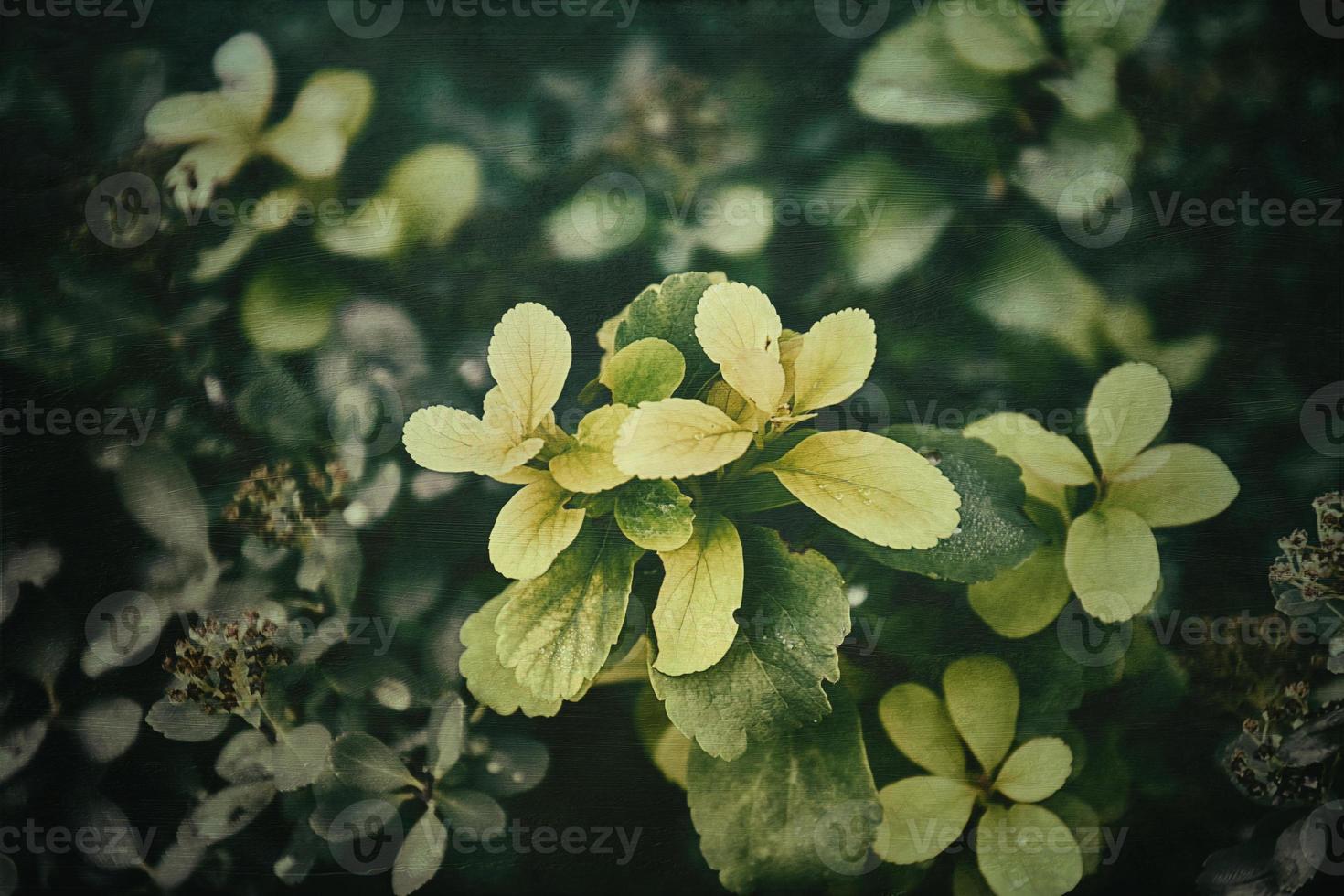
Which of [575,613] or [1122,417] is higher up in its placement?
[1122,417]

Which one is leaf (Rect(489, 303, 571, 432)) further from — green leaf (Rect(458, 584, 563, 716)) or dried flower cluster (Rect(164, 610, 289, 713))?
dried flower cluster (Rect(164, 610, 289, 713))

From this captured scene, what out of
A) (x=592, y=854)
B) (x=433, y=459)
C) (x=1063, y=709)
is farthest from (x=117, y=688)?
(x=1063, y=709)

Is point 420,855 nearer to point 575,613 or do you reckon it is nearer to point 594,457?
point 575,613

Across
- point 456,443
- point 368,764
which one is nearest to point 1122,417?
point 456,443

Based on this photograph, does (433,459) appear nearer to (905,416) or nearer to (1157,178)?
(905,416)

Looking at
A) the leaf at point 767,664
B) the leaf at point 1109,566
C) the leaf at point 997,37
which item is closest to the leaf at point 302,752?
the leaf at point 767,664
